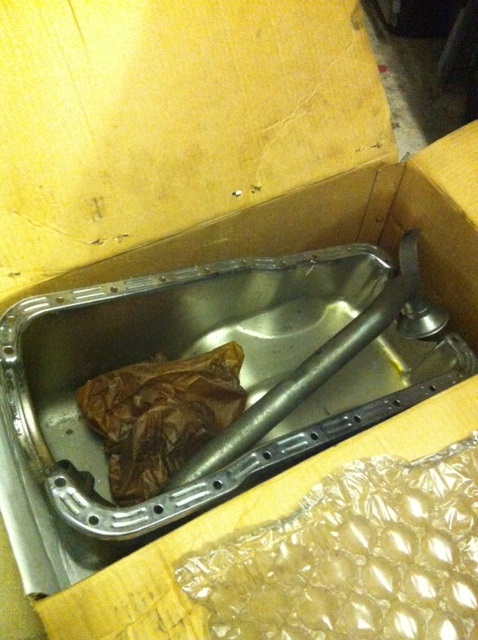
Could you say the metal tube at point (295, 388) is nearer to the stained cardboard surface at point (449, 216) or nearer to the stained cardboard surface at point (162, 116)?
the stained cardboard surface at point (449, 216)

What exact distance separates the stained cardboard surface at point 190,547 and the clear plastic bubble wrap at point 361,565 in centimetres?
1

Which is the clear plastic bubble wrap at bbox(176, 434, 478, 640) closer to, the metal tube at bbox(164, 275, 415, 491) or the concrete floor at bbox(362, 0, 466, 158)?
the metal tube at bbox(164, 275, 415, 491)

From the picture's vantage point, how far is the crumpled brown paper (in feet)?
2.44

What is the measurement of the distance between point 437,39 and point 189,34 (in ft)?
3.61

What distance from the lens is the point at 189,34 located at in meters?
0.69

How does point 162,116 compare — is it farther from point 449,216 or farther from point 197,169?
point 449,216

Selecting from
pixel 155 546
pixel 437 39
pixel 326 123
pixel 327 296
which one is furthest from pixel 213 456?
pixel 437 39

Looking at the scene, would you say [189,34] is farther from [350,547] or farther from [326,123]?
[350,547]

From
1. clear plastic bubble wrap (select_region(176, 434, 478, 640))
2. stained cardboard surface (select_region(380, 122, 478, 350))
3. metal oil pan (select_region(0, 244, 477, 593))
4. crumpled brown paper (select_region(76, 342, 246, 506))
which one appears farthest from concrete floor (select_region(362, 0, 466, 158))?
clear plastic bubble wrap (select_region(176, 434, 478, 640))

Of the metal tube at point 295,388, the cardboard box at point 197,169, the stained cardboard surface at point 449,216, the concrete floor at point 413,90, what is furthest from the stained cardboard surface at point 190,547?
the concrete floor at point 413,90

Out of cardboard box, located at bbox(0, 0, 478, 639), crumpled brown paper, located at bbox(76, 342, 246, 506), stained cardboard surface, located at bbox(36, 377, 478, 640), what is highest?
cardboard box, located at bbox(0, 0, 478, 639)

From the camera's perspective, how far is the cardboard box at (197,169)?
55 cm

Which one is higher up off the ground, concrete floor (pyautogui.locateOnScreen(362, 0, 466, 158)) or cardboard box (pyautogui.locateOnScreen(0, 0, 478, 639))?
cardboard box (pyautogui.locateOnScreen(0, 0, 478, 639))

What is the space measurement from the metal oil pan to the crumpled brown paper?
5cm
